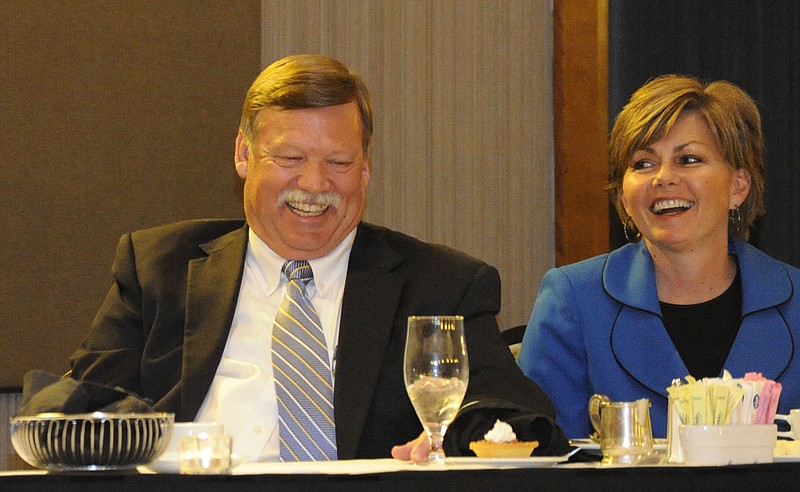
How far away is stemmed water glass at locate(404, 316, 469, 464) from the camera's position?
1404mm

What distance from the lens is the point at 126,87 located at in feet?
11.4

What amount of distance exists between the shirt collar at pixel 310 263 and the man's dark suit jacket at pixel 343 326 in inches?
1.2

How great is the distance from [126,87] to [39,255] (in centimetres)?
59

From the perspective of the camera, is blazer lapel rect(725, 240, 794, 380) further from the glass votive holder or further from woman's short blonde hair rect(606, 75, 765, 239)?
the glass votive holder

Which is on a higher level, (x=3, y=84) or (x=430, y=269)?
(x=3, y=84)

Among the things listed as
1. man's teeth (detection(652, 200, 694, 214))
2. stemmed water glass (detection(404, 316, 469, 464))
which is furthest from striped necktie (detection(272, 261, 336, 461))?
man's teeth (detection(652, 200, 694, 214))

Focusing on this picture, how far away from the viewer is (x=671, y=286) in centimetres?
257

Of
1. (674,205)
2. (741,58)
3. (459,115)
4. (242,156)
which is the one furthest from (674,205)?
(741,58)

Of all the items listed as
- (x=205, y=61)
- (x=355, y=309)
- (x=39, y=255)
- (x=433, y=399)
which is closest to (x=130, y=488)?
(x=433, y=399)

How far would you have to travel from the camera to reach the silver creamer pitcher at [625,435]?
1441 mm

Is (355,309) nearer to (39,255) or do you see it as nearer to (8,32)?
(39,255)

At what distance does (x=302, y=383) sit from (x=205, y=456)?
0.81 meters

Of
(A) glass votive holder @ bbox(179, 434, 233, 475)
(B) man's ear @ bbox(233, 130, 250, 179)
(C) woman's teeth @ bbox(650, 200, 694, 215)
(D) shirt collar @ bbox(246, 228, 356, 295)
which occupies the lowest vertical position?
(A) glass votive holder @ bbox(179, 434, 233, 475)

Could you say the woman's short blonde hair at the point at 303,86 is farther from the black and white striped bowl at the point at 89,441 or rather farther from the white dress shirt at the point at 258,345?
the black and white striped bowl at the point at 89,441
